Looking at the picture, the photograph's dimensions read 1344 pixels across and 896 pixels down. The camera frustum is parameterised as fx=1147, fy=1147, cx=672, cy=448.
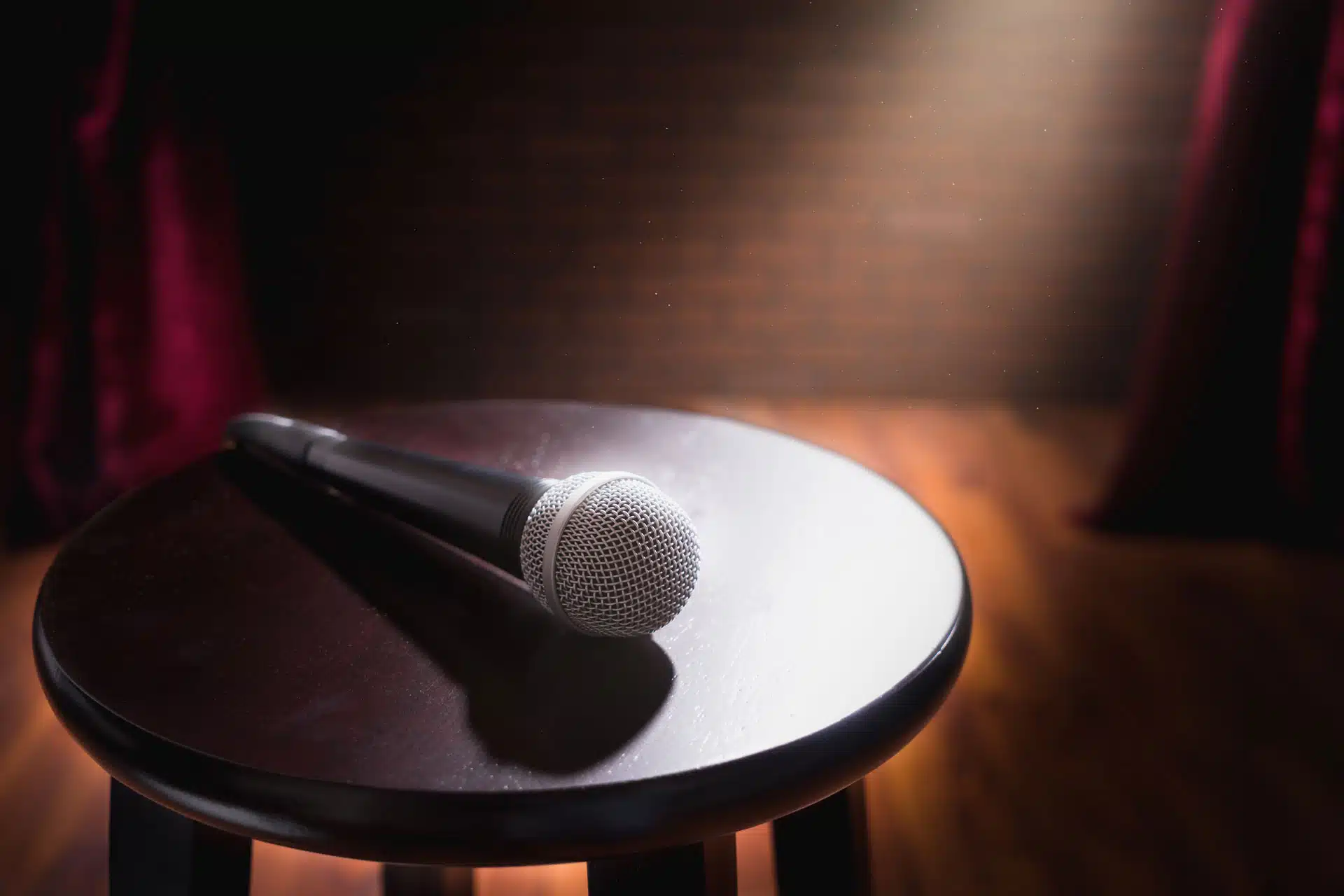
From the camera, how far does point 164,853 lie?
0.72 metres

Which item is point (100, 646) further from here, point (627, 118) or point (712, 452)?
point (627, 118)

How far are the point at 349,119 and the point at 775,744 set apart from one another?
224cm

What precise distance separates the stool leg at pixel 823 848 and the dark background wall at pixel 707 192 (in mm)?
1962

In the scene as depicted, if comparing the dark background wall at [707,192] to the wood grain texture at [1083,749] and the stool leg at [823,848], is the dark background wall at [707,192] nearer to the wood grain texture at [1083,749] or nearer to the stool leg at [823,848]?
the wood grain texture at [1083,749]

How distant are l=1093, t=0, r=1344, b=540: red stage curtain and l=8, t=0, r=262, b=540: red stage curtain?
5.33 ft

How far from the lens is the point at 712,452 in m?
1.02

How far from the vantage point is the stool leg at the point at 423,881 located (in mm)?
903

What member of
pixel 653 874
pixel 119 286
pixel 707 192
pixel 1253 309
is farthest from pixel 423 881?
pixel 707 192

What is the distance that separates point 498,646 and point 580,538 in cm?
10

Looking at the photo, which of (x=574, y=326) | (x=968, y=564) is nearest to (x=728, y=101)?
(x=574, y=326)

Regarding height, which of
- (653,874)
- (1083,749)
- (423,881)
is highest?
(653,874)

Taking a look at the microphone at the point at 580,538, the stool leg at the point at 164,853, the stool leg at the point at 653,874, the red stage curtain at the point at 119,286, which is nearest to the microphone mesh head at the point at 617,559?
the microphone at the point at 580,538

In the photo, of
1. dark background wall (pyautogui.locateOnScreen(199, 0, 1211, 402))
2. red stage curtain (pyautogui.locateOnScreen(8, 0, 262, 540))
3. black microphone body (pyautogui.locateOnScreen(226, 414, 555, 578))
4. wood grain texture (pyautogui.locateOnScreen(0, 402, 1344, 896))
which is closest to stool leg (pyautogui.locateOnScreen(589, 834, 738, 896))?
black microphone body (pyautogui.locateOnScreen(226, 414, 555, 578))

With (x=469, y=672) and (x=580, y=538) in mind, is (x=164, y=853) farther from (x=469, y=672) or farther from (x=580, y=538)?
(x=580, y=538)
